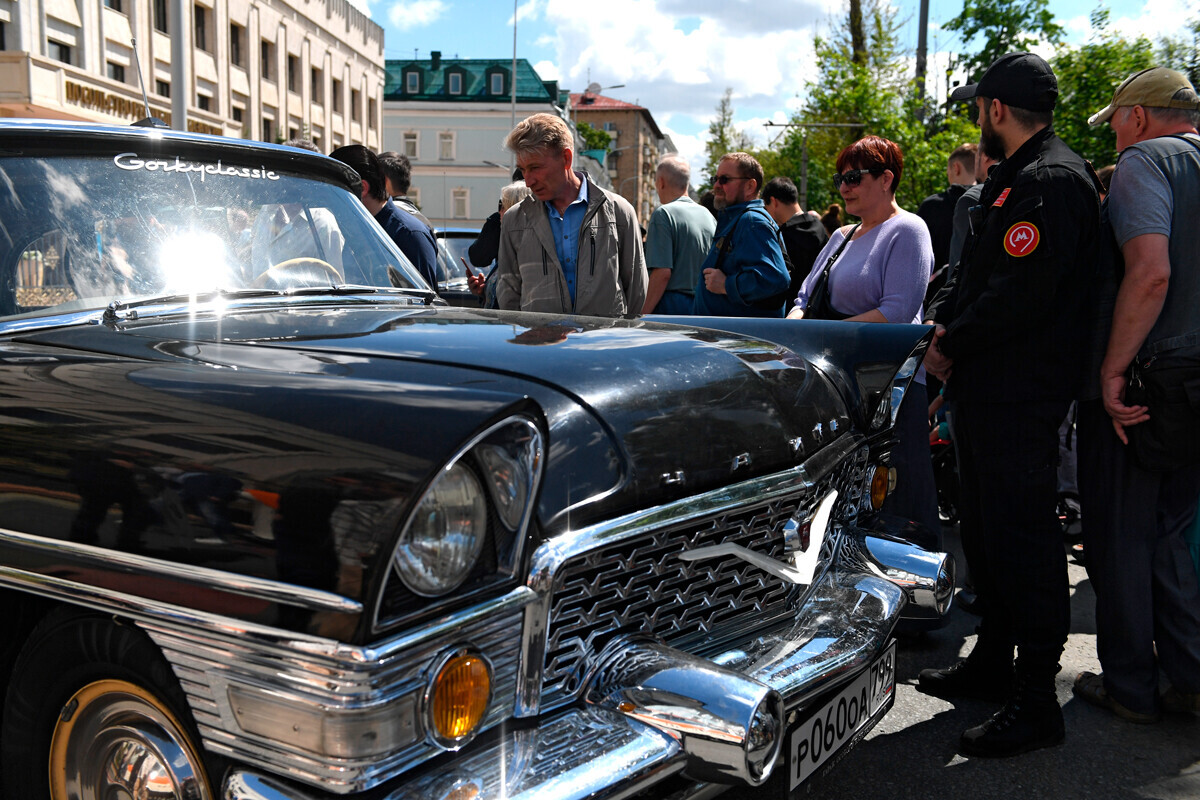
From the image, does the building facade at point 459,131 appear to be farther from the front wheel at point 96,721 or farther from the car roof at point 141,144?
the front wheel at point 96,721

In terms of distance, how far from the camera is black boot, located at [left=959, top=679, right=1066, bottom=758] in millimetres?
3100

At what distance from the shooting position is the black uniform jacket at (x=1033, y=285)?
3031 mm

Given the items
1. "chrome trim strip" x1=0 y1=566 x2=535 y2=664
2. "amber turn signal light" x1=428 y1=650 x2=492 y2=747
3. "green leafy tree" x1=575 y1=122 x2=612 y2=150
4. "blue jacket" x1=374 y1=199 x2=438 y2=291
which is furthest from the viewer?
"green leafy tree" x1=575 y1=122 x2=612 y2=150

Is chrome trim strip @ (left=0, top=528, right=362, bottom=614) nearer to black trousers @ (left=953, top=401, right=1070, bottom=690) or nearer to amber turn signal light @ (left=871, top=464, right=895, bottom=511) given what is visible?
amber turn signal light @ (left=871, top=464, right=895, bottom=511)

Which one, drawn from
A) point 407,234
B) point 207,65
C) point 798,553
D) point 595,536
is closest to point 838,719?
point 798,553

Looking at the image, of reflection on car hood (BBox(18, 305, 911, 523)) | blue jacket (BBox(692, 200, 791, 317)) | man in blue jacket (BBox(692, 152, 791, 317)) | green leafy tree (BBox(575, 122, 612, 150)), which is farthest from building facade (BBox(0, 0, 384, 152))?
green leafy tree (BBox(575, 122, 612, 150))

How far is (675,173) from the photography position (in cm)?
632

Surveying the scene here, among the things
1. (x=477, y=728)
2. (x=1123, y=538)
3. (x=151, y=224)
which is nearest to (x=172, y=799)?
(x=477, y=728)

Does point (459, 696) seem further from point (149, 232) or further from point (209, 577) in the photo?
point (149, 232)

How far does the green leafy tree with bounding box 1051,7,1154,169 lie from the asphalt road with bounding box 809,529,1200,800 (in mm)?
9582

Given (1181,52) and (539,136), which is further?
A: (1181,52)

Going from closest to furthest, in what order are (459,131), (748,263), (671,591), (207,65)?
(671,591)
(748,263)
(207,65)
(459,131)

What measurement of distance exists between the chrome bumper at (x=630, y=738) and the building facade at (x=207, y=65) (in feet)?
24.0

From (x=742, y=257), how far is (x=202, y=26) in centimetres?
2901
